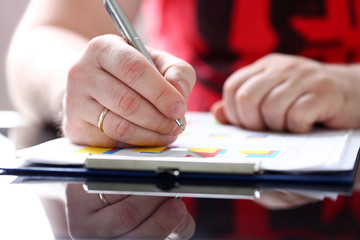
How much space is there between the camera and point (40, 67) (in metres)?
0.72

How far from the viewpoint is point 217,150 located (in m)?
0.42

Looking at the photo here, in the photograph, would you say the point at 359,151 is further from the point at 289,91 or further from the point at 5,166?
the point at 5,166

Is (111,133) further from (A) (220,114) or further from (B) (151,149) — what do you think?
(A) (220,114)

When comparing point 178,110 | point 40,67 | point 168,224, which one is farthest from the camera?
point 40,67

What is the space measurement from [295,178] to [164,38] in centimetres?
69

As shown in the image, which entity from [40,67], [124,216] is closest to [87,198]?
[124,216]

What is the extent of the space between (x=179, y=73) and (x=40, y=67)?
367mm

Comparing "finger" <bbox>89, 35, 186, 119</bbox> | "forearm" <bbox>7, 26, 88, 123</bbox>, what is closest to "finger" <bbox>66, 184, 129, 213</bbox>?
"finger" <bbox>89, 35, 186, 119</bbox>

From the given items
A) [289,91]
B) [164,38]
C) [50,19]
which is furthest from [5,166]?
[164,38]

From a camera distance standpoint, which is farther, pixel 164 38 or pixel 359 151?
pixel 164 38

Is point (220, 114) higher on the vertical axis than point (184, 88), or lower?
lower

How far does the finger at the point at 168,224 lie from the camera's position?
25 cm

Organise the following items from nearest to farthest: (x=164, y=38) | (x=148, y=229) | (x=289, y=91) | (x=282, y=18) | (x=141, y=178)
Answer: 1. (x=148, y=229)
2. (x=141, y=178)
3. (x=289, y=91)
4. (x=282, y=18)
5. (x=164, y=38)

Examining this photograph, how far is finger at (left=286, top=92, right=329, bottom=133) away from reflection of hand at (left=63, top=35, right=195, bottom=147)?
174 mm
